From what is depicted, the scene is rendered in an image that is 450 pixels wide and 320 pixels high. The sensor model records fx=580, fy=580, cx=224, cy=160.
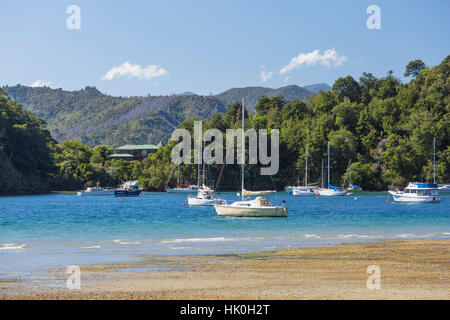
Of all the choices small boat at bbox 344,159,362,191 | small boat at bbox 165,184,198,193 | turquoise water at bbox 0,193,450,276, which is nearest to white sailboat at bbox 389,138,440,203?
turquoise water at bbox 0,193,450,276

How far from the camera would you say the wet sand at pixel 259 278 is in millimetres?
17234

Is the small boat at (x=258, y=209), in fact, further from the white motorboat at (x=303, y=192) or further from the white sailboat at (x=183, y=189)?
the white sailboat at (x=183, y=189)

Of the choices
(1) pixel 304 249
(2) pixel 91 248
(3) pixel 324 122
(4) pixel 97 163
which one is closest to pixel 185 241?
(2) pixel 91 248

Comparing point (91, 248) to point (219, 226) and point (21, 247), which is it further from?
point (219, 226)

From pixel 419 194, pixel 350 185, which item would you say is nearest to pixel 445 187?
pixel 350 185

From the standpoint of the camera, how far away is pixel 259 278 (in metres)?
20.2

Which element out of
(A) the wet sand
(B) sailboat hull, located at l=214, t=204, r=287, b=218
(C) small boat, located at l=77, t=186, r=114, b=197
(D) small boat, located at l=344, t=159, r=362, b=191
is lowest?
(C) small boat, located at l=77, t=186, r=114, b=197

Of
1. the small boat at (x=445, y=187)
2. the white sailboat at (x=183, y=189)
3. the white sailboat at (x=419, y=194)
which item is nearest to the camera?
the white sailboat at (x=419, y=194)

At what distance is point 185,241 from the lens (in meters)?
35.0

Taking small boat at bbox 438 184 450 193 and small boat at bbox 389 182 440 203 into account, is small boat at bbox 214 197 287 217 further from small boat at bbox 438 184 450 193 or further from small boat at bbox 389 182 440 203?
small boat at bbox 438 184 450 193

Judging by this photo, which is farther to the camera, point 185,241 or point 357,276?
point 185,241

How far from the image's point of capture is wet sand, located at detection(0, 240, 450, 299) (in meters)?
17.2

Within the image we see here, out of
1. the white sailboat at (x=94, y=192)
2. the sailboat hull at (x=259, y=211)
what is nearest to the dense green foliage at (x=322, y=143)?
the white sailboat at (x=94, y=192)

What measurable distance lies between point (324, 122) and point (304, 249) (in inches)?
5408
